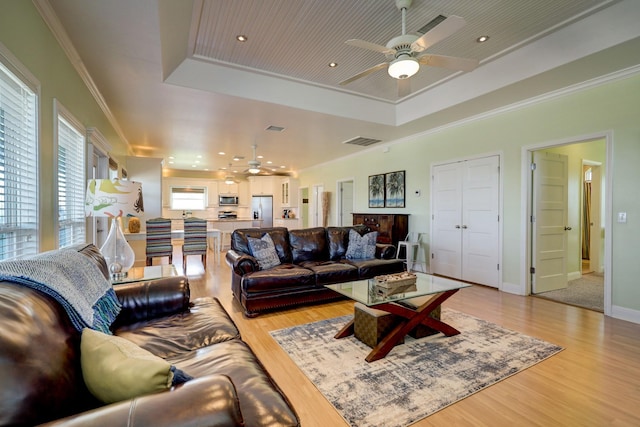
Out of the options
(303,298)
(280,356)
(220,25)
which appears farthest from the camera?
(303,298)

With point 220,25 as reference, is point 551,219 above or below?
below

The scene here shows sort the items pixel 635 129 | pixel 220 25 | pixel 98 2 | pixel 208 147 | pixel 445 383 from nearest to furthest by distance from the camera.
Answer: pixel 445 383, pixel 98 2, pixel 220 25, pixel 635 129, pixel 208 147

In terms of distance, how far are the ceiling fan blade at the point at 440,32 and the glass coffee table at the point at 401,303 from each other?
198 cm

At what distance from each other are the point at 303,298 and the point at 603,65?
3.97 m

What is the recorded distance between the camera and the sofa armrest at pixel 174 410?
0.73 metres

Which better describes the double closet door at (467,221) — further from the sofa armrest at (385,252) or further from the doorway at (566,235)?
the sofa armrest at (385,252)

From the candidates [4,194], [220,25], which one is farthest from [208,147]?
[4,194]

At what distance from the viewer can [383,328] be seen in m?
2.43

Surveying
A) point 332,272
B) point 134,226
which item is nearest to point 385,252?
point 332,272

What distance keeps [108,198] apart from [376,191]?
17.2ft

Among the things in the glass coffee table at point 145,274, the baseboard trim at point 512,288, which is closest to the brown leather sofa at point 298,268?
the glass coffee table at point 145,274

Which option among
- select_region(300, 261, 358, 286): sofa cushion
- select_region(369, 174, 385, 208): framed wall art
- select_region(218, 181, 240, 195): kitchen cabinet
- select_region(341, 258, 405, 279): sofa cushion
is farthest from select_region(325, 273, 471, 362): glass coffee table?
select_region(218, 181, 240, 195): kitchen cabinet

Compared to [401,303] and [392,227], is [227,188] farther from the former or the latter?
[401,303]

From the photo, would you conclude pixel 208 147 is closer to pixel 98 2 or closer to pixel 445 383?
pixel 98 2
